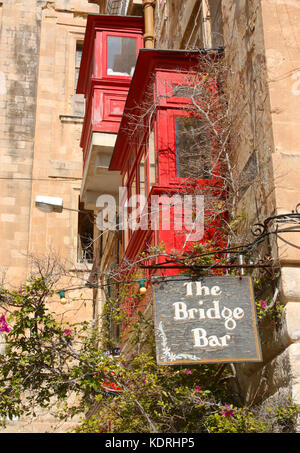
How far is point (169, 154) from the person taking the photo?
10.9 meters

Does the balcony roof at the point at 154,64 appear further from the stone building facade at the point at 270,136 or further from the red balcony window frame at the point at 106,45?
the red balcony window frame at the point at 106,45

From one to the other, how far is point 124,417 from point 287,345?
7.08 ft

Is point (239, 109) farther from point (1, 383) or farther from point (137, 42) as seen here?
point (137, 42)

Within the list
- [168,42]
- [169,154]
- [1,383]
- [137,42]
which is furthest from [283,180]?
[137,42]

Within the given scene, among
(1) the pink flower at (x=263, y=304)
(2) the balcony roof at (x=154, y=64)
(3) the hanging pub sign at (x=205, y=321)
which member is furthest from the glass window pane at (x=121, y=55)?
(3) the hanging pub sign at (x=205, y=321)

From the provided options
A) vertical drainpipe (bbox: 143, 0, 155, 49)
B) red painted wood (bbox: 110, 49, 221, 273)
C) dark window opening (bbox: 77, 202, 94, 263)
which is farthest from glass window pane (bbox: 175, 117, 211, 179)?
dark window opening (bbox: 77, 202, 94, 263)

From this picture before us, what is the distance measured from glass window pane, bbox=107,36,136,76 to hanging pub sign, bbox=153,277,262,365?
9.43 meters

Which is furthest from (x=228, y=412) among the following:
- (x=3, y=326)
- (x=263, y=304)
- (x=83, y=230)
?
(x=83, y=230)

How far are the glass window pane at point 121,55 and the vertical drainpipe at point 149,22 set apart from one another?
338 millimetres

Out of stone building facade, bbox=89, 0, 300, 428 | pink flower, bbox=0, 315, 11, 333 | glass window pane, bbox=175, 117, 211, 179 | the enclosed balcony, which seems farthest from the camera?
the enclosed balcony

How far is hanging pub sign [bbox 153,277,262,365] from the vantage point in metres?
7.56

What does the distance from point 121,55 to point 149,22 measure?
1200mm

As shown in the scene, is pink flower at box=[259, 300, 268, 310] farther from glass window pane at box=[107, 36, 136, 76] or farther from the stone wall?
the stone wall

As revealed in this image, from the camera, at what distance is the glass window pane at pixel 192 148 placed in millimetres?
10516
